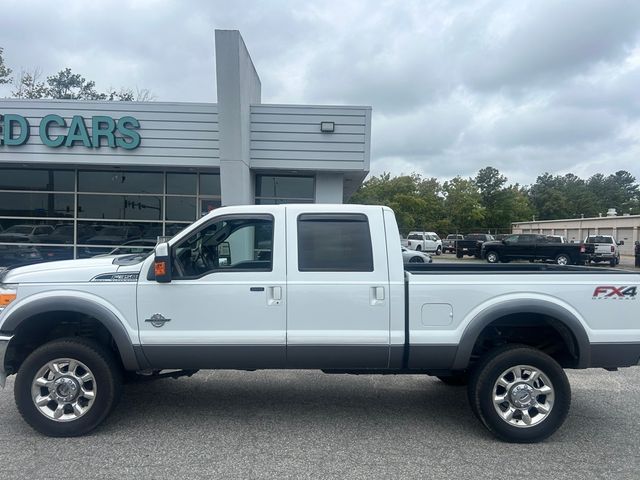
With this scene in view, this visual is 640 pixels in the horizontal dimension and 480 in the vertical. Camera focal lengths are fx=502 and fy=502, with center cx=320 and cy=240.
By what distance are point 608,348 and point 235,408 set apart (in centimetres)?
347

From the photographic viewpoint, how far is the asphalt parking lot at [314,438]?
3.73 meters

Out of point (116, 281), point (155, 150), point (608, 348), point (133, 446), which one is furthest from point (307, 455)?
point (155, 150)

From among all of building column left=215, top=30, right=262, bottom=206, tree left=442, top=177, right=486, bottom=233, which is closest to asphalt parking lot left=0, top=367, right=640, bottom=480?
building column left=215, top=30, right=262, bottom=206

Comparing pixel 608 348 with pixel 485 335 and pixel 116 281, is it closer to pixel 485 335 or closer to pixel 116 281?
pixel 485 335

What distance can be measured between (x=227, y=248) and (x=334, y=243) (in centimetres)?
106

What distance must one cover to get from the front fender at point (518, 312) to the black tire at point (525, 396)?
0.90 ft

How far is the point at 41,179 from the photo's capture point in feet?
49.0

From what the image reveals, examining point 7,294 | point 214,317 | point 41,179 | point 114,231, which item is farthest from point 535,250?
point 7,294

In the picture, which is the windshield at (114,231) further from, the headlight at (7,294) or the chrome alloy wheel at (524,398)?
the chrome alloy wheel at (524,398)

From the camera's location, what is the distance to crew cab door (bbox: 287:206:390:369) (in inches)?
168

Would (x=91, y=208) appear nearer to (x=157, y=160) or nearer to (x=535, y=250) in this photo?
(x=157, y=160)

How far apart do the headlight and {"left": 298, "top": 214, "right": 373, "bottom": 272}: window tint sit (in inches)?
95.8

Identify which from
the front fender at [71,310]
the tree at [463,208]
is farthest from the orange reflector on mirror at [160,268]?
the tree at [463,208]

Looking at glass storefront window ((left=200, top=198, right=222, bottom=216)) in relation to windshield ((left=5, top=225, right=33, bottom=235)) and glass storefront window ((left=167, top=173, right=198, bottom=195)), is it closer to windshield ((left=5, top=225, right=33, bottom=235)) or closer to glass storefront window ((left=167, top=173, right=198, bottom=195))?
glass storefront window ((left=167, top=173, right=198, bottom=195))
